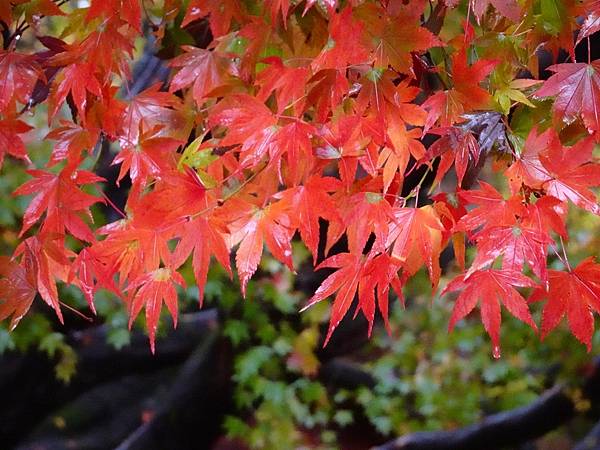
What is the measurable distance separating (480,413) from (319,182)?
2.69 metres

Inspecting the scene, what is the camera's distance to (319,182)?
105 centimetres

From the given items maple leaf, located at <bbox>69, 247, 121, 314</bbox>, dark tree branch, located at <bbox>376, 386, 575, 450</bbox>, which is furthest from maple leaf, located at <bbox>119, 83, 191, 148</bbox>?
dark tree branch, located at <bbox>376, 386, 575, 450</bbox>

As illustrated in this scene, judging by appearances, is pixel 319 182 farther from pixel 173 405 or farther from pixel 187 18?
pixel 173 405

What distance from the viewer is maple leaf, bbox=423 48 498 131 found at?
105 cm

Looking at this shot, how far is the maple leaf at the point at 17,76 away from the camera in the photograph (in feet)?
4.01

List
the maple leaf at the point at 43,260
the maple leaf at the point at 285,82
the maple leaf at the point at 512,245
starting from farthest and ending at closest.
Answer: the maple leaf at the point at 43,260 → the maple leaf at the point at 285,82 → the maple leaf at the point at 512,245

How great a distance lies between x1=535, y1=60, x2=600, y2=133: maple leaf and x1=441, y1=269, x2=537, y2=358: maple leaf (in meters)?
0.26

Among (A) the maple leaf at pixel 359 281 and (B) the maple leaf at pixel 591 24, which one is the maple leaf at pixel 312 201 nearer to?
(A) the maple leaf at pixel 359 281

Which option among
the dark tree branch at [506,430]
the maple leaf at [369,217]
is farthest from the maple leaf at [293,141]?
the dark tree branch at [506,430]

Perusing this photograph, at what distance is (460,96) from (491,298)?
311 mm

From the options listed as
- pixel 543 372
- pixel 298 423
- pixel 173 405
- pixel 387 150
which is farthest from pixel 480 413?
pixel 387 150

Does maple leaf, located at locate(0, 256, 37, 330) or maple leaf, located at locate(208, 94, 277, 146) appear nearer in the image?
maple leaf, located at locate(208, 94, 277, 146)

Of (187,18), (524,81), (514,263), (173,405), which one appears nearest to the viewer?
(514,263)

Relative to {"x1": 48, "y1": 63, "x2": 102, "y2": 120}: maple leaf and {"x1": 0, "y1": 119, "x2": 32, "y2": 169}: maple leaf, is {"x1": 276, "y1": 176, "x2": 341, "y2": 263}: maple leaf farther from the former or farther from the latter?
{"x1": 0, "y1": 119, "x2": 32, "y2": 169}: maple leaf
